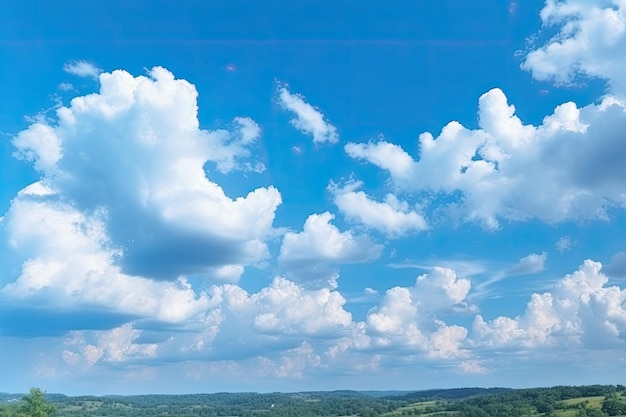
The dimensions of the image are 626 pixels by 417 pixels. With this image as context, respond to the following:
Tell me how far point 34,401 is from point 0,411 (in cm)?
2361

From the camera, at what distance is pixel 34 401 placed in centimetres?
15112

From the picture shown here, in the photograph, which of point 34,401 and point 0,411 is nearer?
point 34,401

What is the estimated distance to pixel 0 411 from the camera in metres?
166
